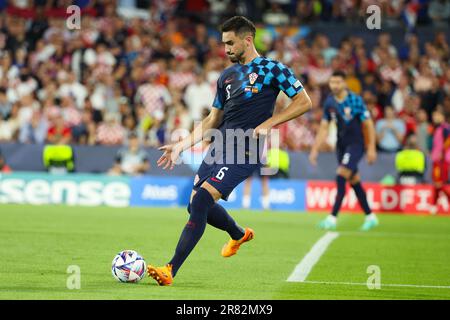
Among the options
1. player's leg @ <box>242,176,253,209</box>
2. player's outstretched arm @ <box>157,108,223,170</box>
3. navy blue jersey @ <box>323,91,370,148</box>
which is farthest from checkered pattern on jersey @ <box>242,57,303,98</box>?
player's leg @ <box>242,176,253,209</box>

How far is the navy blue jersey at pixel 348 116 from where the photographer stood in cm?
1695

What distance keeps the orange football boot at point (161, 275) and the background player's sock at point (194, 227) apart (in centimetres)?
10

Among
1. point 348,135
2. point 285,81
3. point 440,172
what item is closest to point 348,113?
point 348,135

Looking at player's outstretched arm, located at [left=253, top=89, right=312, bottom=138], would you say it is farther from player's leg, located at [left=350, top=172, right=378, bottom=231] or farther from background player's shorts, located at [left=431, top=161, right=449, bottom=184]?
background player's shorts, located at [left=431, top=161, right=449, bottom=184]

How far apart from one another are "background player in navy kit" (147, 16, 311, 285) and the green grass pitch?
821mm

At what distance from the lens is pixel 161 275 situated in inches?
361

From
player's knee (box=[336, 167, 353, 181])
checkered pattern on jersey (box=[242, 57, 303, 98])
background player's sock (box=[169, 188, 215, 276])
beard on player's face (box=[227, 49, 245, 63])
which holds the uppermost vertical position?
beard on player's face (box=[227, 49, 245, 63])

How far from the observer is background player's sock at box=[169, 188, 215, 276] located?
9359 mm

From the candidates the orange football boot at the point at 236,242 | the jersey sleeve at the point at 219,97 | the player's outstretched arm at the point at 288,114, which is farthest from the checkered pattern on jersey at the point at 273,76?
the orange football boot at the point at 236,242

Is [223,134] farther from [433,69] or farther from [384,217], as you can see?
[433,69]

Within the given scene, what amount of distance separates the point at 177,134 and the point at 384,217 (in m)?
5.11

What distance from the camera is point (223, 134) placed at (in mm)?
9820

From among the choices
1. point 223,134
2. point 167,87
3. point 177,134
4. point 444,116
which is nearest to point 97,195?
point 177,134

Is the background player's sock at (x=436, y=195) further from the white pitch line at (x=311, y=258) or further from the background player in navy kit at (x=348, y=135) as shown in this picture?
the white pitch line at (x=311, y=258)
